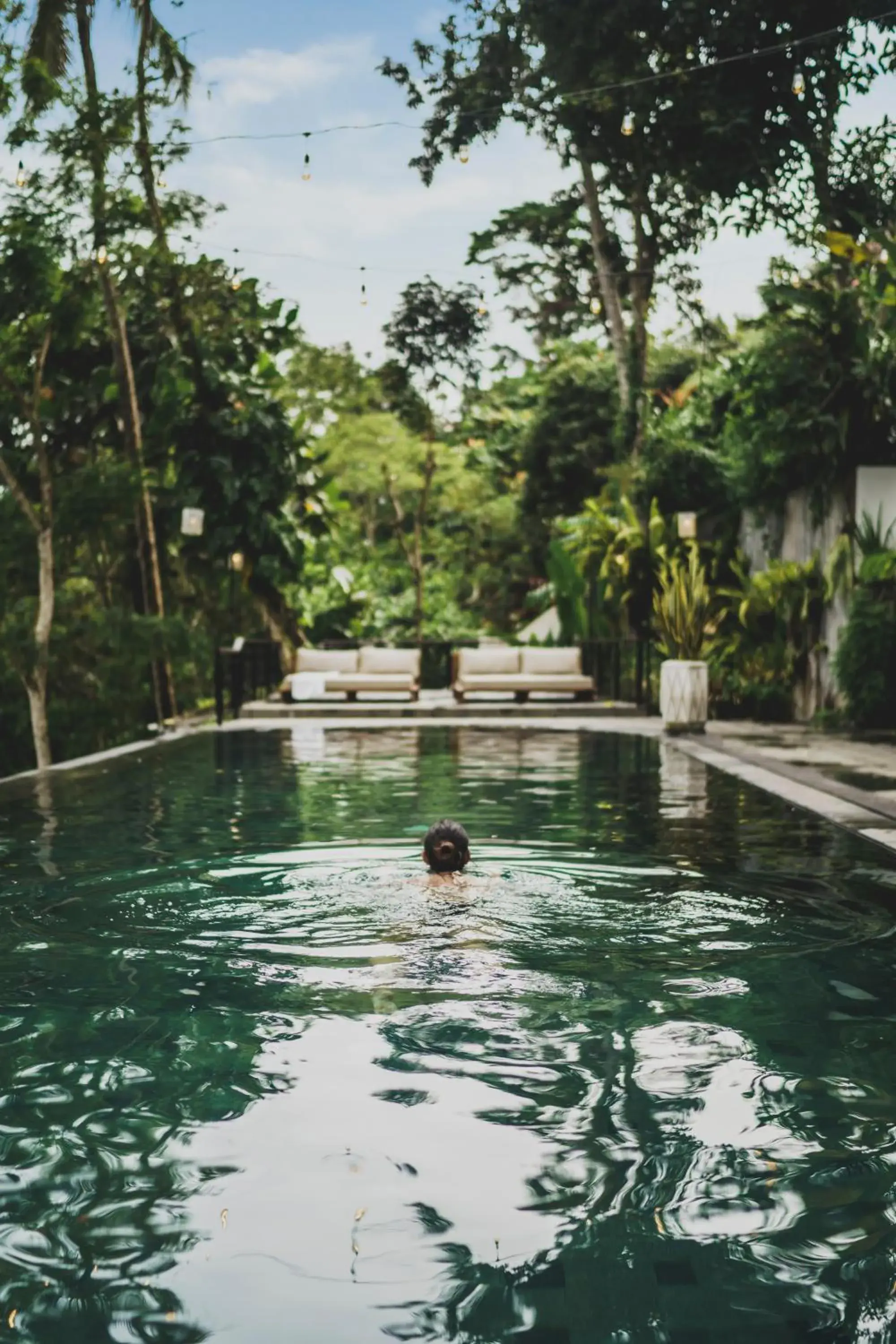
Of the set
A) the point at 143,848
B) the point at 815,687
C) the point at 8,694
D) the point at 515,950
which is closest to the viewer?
the point at 515,950

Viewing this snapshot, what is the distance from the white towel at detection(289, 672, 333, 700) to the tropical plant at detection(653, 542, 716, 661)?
4.65m

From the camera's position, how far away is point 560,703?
19250 mm

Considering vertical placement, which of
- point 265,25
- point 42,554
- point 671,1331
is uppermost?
point 265,25

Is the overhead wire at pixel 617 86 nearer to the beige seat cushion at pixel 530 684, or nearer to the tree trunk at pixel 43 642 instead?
the tree trunk at pixel 43 642

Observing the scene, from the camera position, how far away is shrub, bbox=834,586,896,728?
14.1 metres

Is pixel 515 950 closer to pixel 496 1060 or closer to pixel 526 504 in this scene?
pixel 496 1060

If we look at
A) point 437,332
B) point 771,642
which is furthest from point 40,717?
point 437,332

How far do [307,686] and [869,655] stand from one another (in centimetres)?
823

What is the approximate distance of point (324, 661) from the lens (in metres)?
21.1

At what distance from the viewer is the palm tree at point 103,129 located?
1723cm

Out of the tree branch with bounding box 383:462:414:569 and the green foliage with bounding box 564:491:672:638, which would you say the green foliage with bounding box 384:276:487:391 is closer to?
the tree branch with bounding box 383:462:414:569

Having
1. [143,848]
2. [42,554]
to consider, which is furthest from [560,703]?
[143,848]

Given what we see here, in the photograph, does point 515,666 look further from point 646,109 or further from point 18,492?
point 646,109

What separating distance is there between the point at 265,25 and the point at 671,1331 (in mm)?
28090
